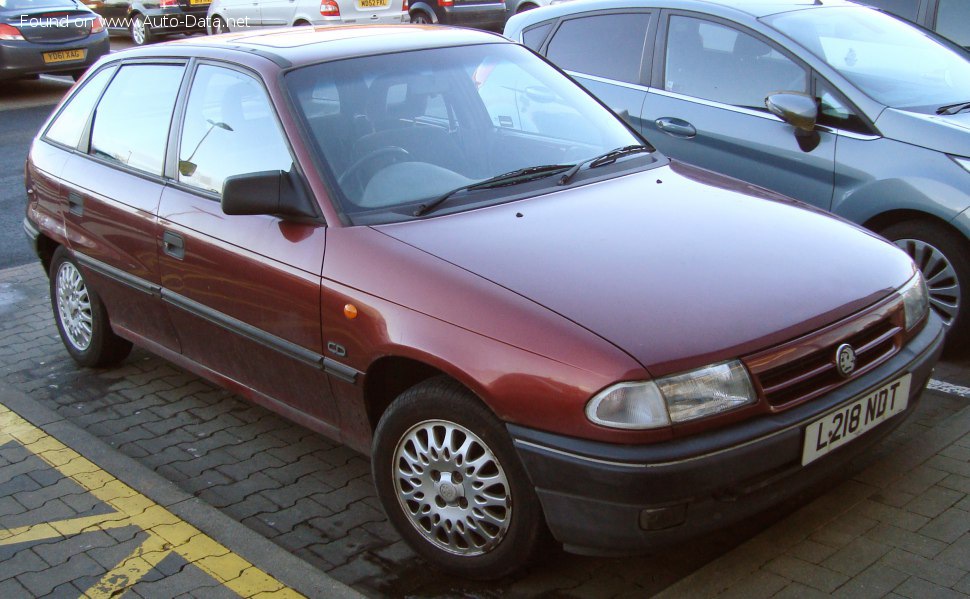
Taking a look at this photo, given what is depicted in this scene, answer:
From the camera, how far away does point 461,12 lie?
56.7ft

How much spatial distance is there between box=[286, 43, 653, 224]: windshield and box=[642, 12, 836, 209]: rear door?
1.20 meters

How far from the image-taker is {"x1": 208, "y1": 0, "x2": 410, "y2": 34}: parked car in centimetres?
1702

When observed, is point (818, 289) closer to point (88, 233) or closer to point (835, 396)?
point (835, 396)

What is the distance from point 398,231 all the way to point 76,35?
13.4m

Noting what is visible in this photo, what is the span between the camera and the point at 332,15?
1705 cm

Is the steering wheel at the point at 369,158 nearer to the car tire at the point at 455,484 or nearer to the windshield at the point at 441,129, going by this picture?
the windshield at the point at 441,129

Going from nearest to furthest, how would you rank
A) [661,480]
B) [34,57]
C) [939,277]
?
[661,480] → [939,277] → [34,57]

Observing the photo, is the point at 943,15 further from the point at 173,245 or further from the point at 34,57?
the point at 34,57

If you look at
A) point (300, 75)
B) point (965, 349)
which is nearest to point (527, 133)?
point (300, 75)

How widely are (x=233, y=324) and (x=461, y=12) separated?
13932mm

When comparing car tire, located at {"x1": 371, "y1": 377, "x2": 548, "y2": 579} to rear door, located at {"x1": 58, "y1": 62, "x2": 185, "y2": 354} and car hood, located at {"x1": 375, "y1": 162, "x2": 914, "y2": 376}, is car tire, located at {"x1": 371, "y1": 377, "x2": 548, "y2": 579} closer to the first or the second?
car hood, located at {"x1": 375, "y1": 162, "x2": 914, "y2": 376}

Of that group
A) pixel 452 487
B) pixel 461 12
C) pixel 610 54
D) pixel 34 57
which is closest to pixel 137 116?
pixel 452 487

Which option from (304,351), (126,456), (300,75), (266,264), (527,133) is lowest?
(126,456)

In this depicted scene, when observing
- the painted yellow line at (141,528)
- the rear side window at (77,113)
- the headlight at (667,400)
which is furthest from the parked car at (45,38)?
Answer: the headlight at (667,400)
